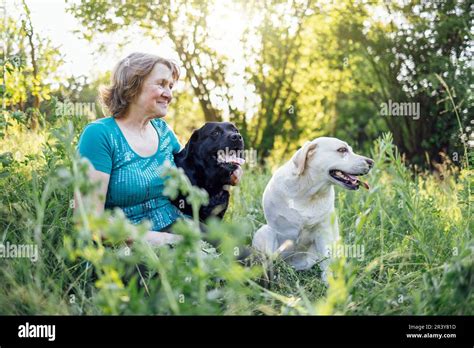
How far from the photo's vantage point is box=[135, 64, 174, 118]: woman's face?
3.15m

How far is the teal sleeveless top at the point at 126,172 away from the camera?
2.91 meters

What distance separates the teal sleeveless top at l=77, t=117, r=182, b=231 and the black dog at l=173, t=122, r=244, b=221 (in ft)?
0.79

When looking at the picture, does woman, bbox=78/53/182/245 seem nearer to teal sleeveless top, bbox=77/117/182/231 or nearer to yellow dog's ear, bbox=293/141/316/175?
teal sleeveless top, bbox=77/117/182/231

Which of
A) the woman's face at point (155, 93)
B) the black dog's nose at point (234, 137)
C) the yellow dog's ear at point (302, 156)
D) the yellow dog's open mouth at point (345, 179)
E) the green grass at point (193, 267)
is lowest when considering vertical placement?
the green grass at point (193, 267)

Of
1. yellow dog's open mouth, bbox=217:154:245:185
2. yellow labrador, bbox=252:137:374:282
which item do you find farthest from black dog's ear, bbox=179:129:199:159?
yellow labrador, bbox=252:137:374:282

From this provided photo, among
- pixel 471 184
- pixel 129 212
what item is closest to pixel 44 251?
pixel 129 212

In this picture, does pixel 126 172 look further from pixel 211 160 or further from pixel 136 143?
pixel 211 160

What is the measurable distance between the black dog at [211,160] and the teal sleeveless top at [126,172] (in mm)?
241

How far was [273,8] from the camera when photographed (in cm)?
728

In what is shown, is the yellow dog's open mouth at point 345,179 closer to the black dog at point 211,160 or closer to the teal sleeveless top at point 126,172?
the black dog at point 211,160

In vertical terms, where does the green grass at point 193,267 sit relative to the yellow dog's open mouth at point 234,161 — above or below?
below

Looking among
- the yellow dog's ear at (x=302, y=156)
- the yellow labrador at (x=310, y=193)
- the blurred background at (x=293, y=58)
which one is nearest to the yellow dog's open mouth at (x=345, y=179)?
the yellow labrador at (x=310, y=193)

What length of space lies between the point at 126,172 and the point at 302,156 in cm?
106

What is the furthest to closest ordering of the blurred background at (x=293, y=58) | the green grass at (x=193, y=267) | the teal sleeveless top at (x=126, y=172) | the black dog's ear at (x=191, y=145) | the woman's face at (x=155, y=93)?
1. the blurred background at (x=293, y=58)
2. the black dog's ear at (x=191, y=145)
3. the woman's face at (x=155, y=93)
4. the teal sleeveless top at (x=126, y=172)
5. the green grass at (x=193, y=267)
